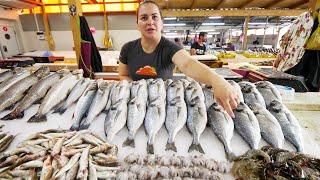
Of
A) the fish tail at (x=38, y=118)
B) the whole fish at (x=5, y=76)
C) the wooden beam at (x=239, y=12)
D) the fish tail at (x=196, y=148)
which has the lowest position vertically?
the fish tail at (x=196, y=148)

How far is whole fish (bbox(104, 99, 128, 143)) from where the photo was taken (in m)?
1.55

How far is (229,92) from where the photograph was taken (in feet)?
4.57

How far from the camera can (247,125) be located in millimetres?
1563

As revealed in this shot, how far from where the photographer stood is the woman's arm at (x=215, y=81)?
140 cm

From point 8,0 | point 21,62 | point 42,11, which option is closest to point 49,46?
point 42,11

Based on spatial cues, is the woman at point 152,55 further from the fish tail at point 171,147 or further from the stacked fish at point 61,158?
the stacked fish at point 61,158

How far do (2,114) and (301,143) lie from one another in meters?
2.41

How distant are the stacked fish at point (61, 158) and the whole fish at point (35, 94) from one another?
523 mm

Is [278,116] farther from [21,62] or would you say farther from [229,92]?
[21,62]

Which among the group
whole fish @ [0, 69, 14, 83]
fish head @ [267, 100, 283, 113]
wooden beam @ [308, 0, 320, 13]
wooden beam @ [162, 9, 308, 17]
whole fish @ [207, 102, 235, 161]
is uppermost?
wooden beam @ [162, 9, 308, 17]

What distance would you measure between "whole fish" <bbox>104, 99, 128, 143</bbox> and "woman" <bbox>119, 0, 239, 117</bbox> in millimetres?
634

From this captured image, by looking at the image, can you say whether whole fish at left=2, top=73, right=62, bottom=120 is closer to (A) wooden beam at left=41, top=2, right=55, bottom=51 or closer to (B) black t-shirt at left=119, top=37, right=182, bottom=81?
(B) black t-shirt at left=119, top=37, right=182, bottom=81

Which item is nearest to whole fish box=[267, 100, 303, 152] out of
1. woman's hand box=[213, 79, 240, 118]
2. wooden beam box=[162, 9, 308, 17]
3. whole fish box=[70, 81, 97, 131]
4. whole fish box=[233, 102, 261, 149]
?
whole fish box=[233, 102, 261, 149]

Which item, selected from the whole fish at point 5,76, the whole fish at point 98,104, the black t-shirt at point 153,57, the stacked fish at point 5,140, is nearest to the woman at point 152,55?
the black t-shirt at point 153,57
